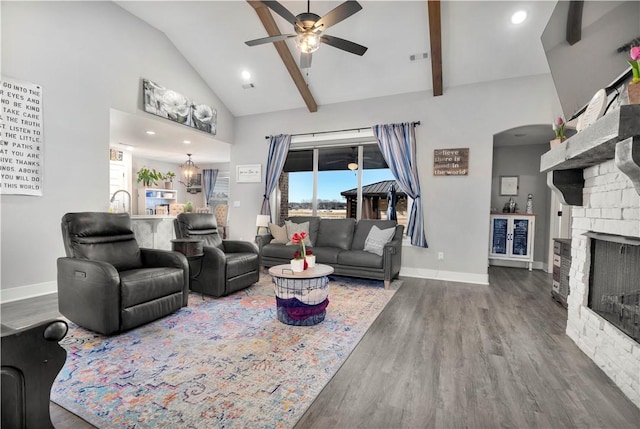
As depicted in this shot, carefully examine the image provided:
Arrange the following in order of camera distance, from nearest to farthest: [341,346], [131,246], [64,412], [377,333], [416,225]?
1. [64,412]
2. [341,346]
3. [377,333]
4. [131,246]
5. [416,225]

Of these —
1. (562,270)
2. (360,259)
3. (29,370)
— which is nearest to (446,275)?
(562,270)

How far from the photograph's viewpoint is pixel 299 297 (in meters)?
2.70

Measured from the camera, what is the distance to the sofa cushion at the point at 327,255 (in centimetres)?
434

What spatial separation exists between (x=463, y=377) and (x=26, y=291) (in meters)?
4.69

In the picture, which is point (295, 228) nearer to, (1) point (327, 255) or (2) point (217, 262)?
(1) point (327, 255)

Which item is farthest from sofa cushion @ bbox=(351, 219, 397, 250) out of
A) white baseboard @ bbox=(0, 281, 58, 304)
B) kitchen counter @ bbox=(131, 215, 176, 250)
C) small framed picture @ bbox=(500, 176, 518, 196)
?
white baseboard @ bbox=(0, 281, 58, 304)

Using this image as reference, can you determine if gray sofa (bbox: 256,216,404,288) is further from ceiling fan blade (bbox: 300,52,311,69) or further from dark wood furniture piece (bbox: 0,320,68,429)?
dark wood furniture piece (bbox: 0,320,68,429)

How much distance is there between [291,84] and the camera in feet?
17.4

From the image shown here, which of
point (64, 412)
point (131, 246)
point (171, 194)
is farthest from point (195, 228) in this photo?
point (171, 194)

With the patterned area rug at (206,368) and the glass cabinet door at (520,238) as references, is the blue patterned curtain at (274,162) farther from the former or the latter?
the glass cabinet door at (520,238)

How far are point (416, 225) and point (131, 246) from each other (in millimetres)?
3989

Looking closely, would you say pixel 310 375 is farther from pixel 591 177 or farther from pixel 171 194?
pixel 171 194

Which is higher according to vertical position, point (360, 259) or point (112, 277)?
point (112, 277)

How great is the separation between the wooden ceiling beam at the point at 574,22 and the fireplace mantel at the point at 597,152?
128 cm
